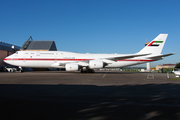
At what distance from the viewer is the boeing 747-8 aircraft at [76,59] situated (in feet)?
77.7

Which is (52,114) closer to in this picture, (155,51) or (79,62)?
(79,62)

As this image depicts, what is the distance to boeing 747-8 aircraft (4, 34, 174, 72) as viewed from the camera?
2369 cm

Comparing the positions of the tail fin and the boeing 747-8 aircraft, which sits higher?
the tail fin

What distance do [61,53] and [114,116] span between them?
22409mm

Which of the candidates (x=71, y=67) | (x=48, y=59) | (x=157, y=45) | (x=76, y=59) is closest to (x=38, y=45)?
(x=48, y=59)

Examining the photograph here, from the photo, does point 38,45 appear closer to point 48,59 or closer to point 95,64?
point 48,59

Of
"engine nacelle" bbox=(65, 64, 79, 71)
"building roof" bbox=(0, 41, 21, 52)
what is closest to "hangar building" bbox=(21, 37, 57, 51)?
"building roof" bbox=(0, 41, 21, 52)

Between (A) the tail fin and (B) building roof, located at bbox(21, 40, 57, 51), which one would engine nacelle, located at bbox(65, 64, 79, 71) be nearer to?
(A) the tail fin

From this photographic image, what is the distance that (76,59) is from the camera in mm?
25016

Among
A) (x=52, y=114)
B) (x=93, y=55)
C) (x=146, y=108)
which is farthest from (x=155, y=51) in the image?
(x=52, y=114)

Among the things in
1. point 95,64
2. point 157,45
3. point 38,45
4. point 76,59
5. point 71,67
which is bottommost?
point 71,67

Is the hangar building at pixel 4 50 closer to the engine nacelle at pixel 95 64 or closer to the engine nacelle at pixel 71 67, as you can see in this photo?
the engine nacelle at pixel 71 67

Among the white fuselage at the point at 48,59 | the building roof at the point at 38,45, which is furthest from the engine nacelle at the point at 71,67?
the building roof at the point at 38,45

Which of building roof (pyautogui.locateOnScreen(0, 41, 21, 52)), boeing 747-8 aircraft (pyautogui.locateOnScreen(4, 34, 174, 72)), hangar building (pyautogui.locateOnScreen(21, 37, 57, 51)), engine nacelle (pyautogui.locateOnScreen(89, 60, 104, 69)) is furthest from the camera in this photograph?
hangar building (pyautogui.locateOnScreen(21, 37, 57, 51))
